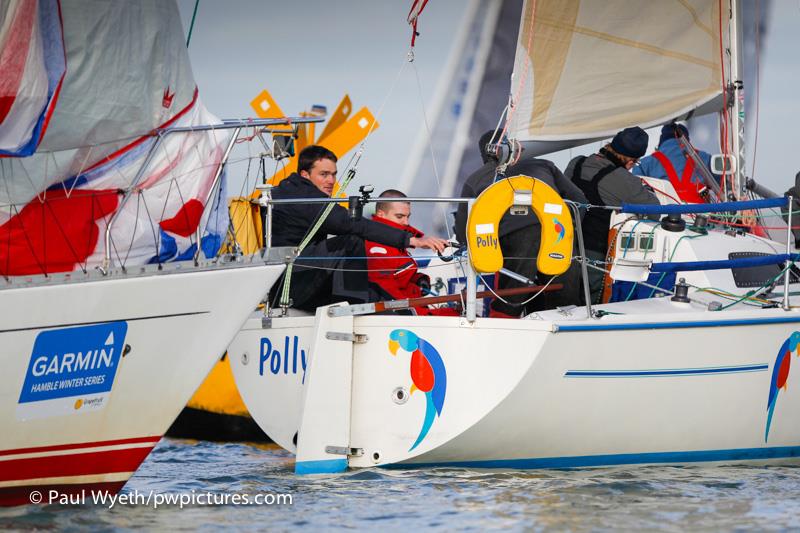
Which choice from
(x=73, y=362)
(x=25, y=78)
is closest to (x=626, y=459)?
(x=73, y=362)

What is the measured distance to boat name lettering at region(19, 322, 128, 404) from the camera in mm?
5719

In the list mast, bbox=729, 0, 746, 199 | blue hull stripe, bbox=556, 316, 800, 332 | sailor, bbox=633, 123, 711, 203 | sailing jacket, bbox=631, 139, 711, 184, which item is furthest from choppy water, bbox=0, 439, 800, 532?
sailing jacket, bbox=631, 139, 711, 184

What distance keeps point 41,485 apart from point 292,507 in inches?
48.2

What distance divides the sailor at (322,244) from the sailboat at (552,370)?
1.15 ft

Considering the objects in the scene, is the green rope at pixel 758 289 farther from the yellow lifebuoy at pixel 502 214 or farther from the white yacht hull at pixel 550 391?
the yellow lifebuoy at pixel 502 214

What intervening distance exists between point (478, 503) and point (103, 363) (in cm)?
185

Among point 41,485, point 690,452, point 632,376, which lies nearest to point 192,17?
point 41,485

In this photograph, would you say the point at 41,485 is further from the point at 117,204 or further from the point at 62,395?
the point at 117,204

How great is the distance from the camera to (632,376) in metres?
6.40

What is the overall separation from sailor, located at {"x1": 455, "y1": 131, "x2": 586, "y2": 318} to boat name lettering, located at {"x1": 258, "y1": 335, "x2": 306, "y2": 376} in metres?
1.08

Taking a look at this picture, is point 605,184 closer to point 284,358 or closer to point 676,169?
Answer: point 676,169

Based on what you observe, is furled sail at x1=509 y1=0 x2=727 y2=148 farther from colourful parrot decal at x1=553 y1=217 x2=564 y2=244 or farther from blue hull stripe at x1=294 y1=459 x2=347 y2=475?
blue hull stripe at x1=294 y1=459 x2=347 y2=475

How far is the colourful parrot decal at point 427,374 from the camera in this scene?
6.23 meters

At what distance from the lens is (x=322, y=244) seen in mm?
7273
